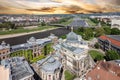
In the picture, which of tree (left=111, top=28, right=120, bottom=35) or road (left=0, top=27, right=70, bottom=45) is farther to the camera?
tree (left=111, top=28, right=120, bottom=35)

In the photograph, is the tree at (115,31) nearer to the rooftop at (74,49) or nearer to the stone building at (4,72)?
the rooftop at (74,49)

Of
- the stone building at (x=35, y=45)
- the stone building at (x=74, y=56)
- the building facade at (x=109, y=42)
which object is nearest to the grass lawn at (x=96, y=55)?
the stone building at (x=74, y=56)

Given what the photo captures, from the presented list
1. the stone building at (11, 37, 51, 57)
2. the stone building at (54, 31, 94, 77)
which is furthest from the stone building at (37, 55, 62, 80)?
the stone building at (54, 31, 94, 77)

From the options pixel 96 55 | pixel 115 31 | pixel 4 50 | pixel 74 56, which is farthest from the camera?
pixel 115 31

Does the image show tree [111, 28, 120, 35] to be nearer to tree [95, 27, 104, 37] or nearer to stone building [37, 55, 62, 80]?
tree [95, 27, 104, 37]

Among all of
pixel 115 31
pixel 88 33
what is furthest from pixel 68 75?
pixel 115 31

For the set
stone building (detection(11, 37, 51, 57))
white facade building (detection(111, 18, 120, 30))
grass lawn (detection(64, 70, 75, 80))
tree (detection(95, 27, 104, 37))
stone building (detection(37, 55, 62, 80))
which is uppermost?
white facade building (detection(111, 18, 120, 30))

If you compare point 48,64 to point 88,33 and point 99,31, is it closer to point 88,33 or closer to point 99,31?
point 88,33
